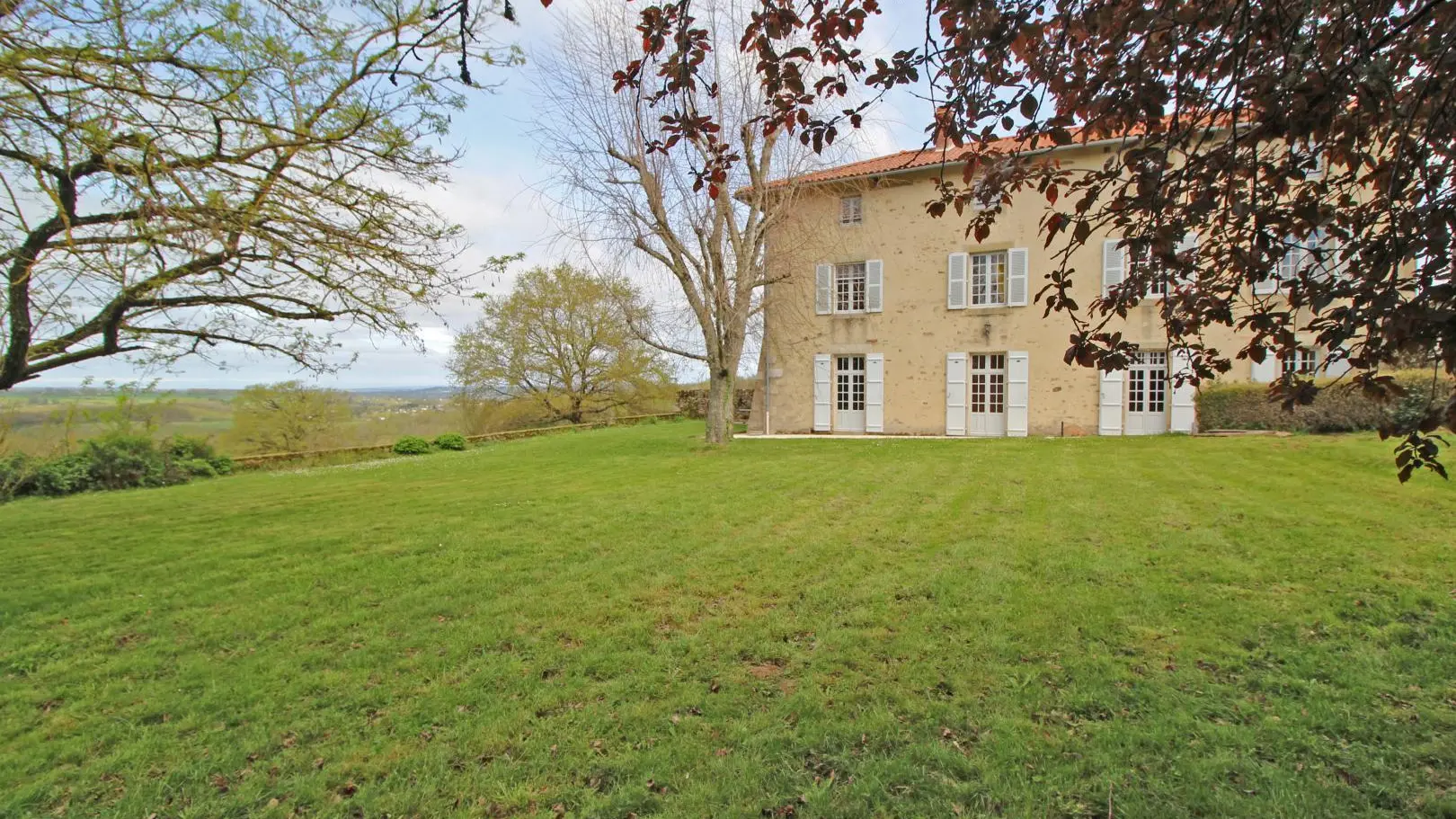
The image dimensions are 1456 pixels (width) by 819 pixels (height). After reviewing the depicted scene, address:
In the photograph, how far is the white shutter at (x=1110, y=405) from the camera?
15250mm

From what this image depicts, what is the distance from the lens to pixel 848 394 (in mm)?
17875

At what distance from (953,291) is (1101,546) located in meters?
12.4

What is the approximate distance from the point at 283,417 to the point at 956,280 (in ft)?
59.8

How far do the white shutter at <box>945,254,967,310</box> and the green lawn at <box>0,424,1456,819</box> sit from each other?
408 inches

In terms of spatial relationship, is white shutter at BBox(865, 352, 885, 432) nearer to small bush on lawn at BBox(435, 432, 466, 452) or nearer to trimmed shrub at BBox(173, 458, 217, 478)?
small bush on lawn at BBox(435, 432, 466, 452)

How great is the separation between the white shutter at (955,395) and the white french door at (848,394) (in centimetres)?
230

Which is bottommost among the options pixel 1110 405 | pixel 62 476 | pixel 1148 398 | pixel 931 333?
pixel 62 476

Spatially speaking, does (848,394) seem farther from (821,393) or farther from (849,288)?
(849,288)

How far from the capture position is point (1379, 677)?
302 centimetres

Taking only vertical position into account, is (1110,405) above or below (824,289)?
below

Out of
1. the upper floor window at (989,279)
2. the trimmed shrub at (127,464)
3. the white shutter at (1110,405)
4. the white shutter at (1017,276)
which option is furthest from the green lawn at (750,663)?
the upper floor window at (989,279)

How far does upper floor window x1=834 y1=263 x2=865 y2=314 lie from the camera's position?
A: 17.7m

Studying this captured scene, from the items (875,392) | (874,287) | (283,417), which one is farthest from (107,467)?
(874,287)

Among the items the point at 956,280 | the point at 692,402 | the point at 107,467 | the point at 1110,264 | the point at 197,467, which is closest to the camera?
the point at 107,467
